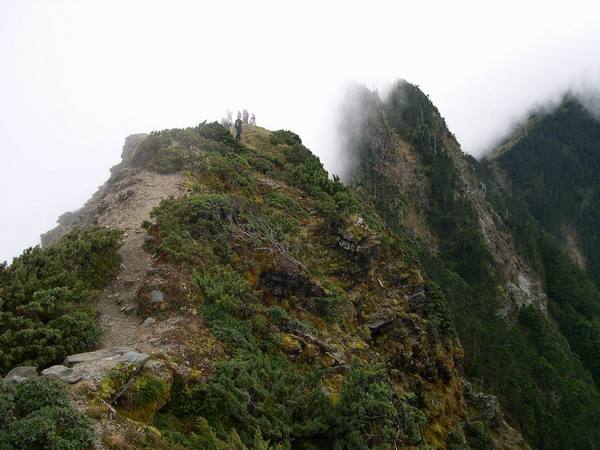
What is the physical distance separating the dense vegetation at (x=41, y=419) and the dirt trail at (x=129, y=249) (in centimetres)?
384

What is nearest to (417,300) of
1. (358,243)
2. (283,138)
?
(358,243)

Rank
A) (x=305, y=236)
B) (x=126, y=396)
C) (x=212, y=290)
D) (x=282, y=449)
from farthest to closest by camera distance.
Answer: (x=305, y=236) → (x=212, y=290) → (x=282, y=449) → (x=126, y=396)

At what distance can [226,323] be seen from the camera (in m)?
13.8

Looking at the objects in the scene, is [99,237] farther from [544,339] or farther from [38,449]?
[544,339]

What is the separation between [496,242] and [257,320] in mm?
98161

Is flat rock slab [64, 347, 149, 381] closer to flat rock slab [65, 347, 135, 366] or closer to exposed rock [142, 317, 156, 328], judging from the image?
flat rock slab [65, 347, 135, 366]

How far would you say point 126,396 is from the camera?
31.2 feet

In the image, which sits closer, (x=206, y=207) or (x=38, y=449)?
(x=38, y=449)

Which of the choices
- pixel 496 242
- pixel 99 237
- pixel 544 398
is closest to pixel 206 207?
pixel 99 237

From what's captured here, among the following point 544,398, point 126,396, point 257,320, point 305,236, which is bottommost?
point 544,398

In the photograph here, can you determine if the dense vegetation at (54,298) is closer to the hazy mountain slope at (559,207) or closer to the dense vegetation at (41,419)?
the dense vegetation at (41,419)

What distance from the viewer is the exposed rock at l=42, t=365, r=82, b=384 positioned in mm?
9422

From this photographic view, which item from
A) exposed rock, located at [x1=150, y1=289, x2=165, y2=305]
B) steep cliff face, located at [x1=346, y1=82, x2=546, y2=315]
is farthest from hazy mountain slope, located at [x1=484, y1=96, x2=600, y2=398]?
exposed rock, located at [x1=150, y1=289, x2=165, y2=305]

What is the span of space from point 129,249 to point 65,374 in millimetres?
7721
